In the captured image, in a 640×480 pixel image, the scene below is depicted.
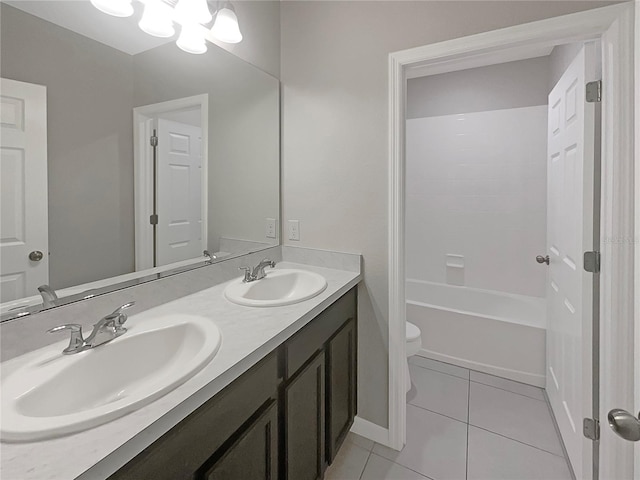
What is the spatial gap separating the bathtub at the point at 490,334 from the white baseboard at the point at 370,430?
1.04 meters

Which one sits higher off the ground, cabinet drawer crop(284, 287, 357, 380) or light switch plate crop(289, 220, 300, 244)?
light switch plate crop(289, 220, 300, 244)

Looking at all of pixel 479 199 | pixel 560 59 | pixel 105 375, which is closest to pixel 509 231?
pixel 479 199

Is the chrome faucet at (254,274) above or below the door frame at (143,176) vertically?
below

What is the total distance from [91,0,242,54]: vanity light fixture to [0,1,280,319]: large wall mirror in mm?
35

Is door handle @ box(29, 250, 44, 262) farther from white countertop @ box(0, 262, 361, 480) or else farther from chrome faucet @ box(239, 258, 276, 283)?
chrome faucet @ box(239, 258, 276, 283)

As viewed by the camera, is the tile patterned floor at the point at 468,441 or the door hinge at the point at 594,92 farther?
the tile patterned floor at the point at 468,441

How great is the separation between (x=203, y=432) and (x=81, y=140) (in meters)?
0.92

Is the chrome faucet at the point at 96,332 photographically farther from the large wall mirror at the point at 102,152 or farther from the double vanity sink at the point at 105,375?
the large wall mirror at the point at 102,152

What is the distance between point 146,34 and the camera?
119 centimetres

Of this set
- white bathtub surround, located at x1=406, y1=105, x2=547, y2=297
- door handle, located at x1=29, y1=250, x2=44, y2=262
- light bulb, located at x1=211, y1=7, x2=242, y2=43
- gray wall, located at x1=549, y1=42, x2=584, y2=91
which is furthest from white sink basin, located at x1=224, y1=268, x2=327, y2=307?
white bathtub surround, located at x1=406, y1=105, x2=547, y2=297

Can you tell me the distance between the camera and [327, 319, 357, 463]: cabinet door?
4.65 ft

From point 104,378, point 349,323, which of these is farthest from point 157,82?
point 349,323

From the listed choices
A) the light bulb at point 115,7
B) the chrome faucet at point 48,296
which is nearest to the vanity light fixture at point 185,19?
the light bulb at point 115,7

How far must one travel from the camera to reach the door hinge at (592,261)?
1.29m
